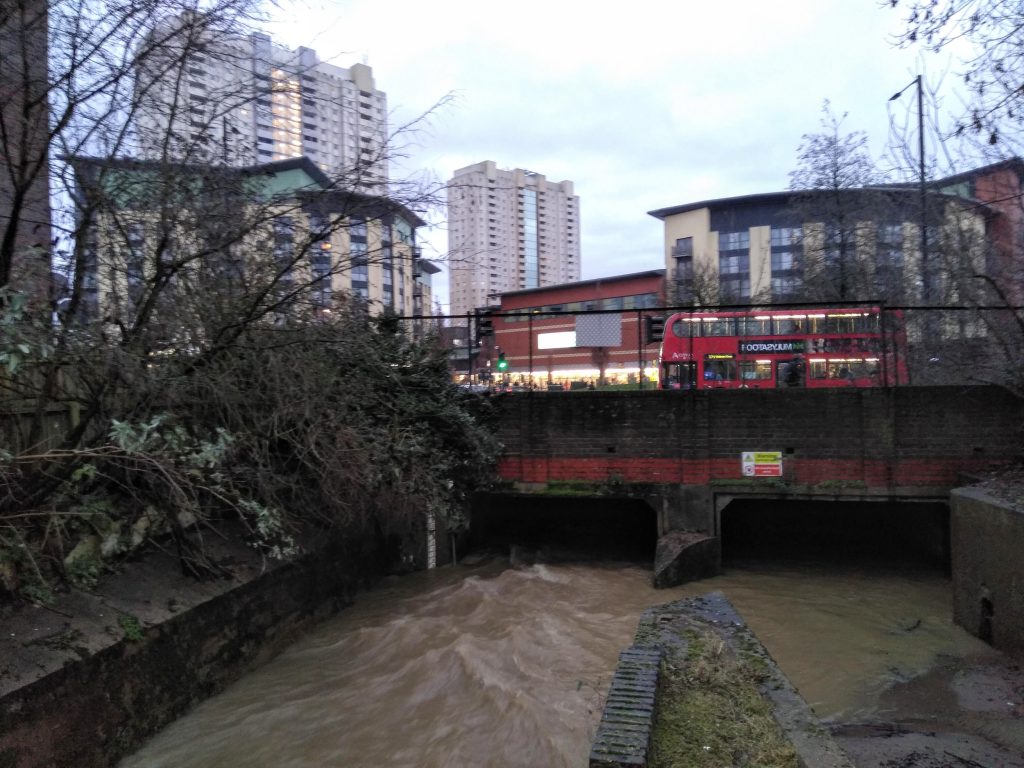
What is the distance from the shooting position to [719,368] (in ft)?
56.0

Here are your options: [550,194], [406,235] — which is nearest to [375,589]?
[406,235]

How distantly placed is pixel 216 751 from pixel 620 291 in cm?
4603

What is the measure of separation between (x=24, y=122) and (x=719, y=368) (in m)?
14.9

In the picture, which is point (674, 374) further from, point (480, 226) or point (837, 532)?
point (480, 226)

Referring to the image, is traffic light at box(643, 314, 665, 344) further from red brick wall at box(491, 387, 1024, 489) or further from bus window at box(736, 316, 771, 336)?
bus window at box(736, 316, 771, 336)

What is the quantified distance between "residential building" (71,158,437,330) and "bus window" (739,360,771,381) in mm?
11420

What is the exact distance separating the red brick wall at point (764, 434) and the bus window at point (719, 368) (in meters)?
6.07

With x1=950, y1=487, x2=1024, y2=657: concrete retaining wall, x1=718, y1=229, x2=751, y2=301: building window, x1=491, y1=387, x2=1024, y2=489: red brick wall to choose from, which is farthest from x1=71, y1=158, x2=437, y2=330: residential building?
x1=718, y1=229, x2=751, y2=301: building window

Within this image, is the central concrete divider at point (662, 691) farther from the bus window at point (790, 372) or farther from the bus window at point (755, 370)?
the bus window at point (790, 372)

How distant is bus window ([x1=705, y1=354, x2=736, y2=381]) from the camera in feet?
54.7

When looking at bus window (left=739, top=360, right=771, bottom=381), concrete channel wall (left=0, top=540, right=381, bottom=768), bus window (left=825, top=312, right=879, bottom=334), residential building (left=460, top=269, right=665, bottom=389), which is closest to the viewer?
concrete channel wall (left=0, top=540, right=381, bottom=768)

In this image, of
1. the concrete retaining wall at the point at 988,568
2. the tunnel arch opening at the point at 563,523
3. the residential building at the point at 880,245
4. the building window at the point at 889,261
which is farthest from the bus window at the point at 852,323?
the tunnel arch opening at the point at 563,523

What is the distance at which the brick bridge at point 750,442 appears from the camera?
10.0 metres

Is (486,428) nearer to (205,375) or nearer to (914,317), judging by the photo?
→ (205,375)
